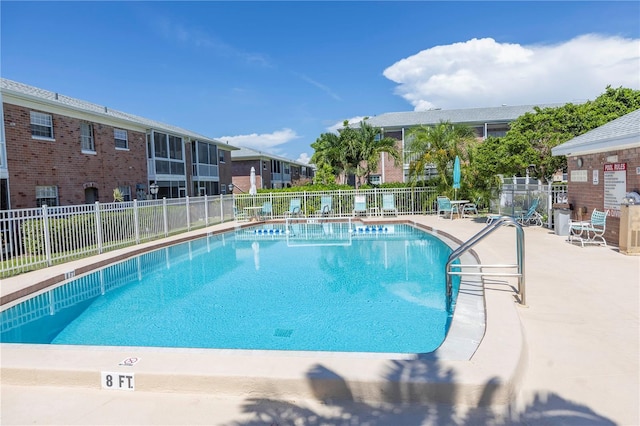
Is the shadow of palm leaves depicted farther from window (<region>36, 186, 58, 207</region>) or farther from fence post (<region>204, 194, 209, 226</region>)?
window (<region>36, 186, 58, 207</region>)

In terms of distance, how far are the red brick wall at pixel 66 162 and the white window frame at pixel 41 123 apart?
6.1 inches

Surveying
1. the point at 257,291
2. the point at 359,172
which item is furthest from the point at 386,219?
the point at 257,291

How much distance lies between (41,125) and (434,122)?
28810 millimetres

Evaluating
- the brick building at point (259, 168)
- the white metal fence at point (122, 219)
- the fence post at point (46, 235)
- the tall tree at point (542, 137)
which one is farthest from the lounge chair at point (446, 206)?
the brick building at point (259, 168)

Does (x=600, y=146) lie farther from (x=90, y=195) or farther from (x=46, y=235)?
(x=90, y=195)

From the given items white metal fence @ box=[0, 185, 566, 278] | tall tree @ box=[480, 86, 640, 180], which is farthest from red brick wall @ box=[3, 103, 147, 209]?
tall tree @ box=[480, 86, 640, 180]

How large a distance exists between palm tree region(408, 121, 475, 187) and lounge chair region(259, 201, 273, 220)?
7974 millimetres

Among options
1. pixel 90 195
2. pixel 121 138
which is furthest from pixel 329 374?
pixel 121 138

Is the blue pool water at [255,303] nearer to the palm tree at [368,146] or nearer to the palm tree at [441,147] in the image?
the palm tree at [441,147]

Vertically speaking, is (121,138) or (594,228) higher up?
(121,138)

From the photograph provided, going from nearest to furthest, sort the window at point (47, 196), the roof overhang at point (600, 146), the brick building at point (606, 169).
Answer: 1. the roof overhang at point (600, 146)
2. the brick building at point (606, 169)
3. the window at point (47, 196)

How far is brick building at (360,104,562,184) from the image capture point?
32781 mm

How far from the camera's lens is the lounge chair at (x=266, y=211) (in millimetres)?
20886

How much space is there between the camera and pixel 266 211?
21.0 metres
